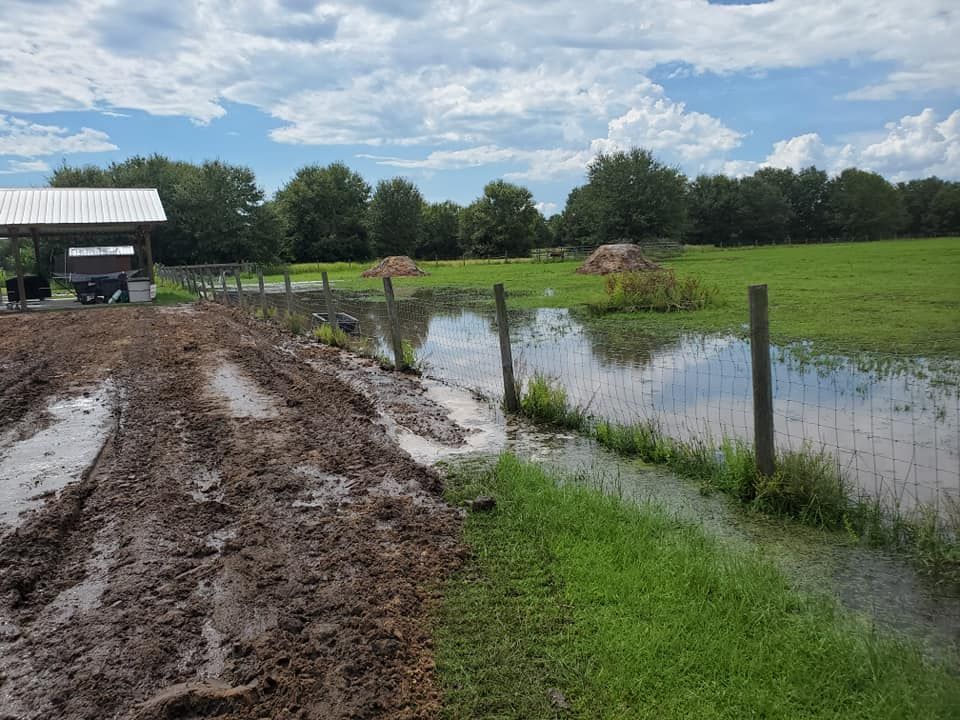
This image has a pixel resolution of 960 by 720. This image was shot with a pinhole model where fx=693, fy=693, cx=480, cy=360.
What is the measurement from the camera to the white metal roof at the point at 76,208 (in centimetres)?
2712

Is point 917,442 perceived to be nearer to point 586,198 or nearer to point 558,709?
point 558,709

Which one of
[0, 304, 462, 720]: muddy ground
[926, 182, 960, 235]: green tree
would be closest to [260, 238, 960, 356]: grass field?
[0, 304, 462, 720]: muddy ground

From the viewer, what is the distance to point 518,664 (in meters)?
3.18

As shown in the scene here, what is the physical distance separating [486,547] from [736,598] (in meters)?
1.53

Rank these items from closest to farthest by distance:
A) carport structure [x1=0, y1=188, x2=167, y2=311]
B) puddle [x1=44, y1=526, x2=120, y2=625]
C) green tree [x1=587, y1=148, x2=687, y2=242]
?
puddle [x1=44, y1=526, x2=120, y2=625] → carport structure [x1=0, y1=188, x2=167, y2=311] → green tree [x1=587, y1=148, x2=687, y2=242]

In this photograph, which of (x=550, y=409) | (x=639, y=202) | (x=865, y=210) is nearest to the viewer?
(x=550, y=409)

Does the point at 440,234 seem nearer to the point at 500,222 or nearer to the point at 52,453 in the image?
the point at 500,222

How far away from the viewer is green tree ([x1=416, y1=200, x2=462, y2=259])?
94562 millimetres

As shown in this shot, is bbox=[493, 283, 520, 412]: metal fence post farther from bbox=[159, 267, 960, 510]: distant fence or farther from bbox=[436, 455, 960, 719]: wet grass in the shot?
bbox=[436, 455, 960, 719]: wet grass

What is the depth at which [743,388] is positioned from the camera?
9.20m

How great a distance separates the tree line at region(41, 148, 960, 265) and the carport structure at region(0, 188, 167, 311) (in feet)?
89.6

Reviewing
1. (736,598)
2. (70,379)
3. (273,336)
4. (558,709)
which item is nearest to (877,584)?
(736,598)

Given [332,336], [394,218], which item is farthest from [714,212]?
[332,336]

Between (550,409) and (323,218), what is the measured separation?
77554 millimetres
